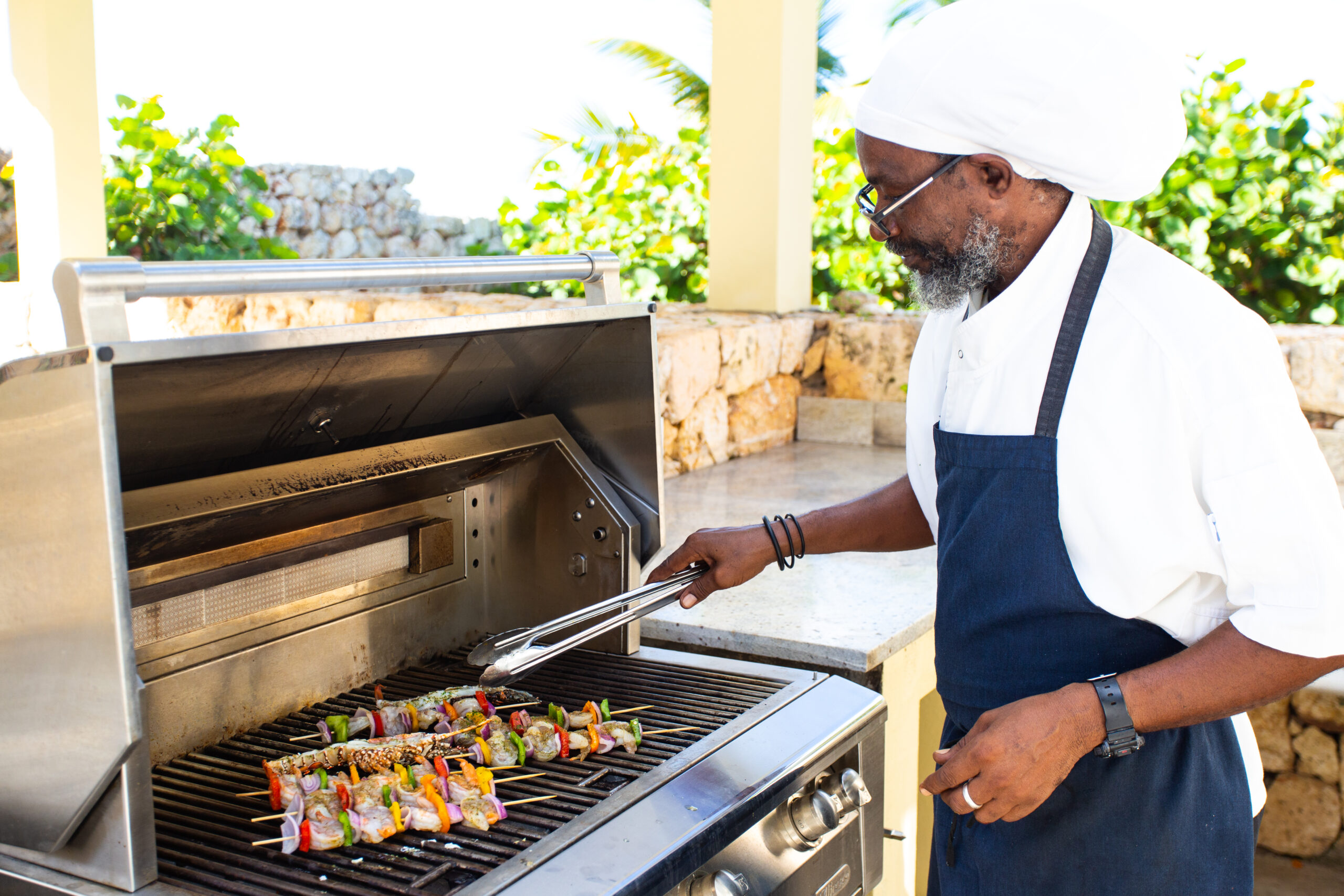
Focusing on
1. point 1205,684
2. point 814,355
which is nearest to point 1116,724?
point 1205,684

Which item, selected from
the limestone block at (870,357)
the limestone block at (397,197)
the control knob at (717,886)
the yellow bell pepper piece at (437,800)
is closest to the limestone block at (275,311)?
the limestone block at (870,357)

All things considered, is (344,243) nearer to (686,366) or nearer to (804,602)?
(686,366)

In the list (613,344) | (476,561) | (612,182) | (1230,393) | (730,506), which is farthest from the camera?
(612,182)

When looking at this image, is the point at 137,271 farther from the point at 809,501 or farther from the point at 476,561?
the point at 809,501

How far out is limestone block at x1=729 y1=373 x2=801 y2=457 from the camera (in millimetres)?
4219

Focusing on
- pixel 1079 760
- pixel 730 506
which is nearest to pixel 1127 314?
pixel 1079 760

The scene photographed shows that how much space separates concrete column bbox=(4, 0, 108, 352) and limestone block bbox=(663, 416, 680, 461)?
2.85 m

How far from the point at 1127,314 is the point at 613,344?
2.48 ft

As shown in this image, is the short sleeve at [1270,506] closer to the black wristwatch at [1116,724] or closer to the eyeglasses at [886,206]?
the black wristwatch at [1116,724]

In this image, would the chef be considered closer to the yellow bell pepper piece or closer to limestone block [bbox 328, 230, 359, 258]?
the yellow bell pepper piece

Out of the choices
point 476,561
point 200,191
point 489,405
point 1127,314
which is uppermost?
point 200,191

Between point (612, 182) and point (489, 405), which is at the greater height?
point (612, 182)

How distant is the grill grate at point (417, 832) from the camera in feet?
3.64

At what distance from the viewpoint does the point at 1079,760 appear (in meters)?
1.33
